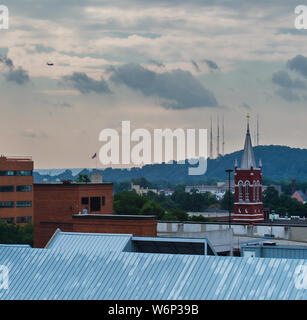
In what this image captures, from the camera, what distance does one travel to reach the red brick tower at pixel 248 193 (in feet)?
457

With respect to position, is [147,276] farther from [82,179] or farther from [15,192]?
[82,179]

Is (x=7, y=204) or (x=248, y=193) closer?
(x=248, y=193)

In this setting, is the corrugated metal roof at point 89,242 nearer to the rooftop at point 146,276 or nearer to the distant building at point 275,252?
the rooftop at point 146,276

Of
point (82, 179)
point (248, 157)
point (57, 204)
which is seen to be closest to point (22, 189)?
point (82, 179)

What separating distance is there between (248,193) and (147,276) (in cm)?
10951

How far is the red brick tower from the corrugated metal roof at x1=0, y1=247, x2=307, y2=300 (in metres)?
105

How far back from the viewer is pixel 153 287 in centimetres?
3231

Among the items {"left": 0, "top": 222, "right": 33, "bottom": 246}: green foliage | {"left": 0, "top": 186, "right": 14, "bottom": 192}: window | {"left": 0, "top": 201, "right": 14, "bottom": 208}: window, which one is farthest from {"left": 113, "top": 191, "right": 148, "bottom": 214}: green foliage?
{"left": 0, "top": 222, "right": 33, "bottom": 246}: green foliage

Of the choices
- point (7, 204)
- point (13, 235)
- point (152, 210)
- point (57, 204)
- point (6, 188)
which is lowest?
point (152, 210)

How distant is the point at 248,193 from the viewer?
14112 cm

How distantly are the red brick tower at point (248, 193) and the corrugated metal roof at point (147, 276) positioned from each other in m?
105

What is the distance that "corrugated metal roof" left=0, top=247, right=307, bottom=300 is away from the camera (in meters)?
31.0

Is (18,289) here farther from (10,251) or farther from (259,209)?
(259,209)

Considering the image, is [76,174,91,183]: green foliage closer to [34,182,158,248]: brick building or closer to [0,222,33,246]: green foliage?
[0,222,33,246]: green foliage
